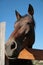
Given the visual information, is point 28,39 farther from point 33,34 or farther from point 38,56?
point 38,56

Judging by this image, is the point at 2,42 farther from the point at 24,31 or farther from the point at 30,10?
the point at 30,10

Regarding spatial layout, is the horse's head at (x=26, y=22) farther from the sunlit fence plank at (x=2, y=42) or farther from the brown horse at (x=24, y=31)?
the sunlit fence plank at (x=2, y=42)

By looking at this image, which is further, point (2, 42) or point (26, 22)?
point (26, 22)

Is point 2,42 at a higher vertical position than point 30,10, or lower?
lower

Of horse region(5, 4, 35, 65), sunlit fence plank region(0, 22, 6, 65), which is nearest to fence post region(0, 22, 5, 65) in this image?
sunlit fence plank region(0, 22, 6, 65)

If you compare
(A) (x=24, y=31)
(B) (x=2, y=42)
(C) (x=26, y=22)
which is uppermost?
(C) (x=26, y=22)

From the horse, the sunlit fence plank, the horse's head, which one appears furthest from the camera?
the horse's head

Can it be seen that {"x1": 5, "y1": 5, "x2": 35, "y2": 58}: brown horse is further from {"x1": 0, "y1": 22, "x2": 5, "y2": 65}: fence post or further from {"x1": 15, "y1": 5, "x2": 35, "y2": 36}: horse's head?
{"x1": 0, "y1": 22, "x2": 5, "y2": 65}: fence post

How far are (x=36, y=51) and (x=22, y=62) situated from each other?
0.27 m

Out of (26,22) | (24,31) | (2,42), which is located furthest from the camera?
(26,22)

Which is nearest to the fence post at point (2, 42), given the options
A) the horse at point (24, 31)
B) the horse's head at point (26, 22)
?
the horse at point (24, 31)

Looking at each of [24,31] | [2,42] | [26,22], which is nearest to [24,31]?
[24,31]

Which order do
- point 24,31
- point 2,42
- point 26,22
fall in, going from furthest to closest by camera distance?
point 26,22 → point 24,31 → point 2,42

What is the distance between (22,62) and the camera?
1.99 metres
